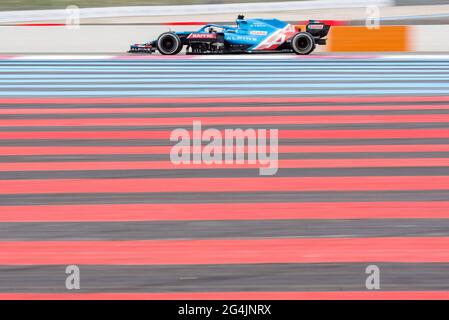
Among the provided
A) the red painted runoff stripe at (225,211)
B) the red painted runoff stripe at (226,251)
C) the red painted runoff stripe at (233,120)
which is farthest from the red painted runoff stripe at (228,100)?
the red painted runoff stripe at (226,251)

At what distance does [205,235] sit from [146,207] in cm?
85

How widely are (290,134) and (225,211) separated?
Answer: 329 cm

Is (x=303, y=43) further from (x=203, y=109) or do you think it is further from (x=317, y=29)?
(x=203, y=109)

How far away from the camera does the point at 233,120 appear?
10367mm

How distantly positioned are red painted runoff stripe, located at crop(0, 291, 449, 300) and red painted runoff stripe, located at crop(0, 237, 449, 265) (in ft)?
1.76

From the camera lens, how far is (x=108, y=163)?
321 inches

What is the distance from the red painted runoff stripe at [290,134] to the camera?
9500 millimetres

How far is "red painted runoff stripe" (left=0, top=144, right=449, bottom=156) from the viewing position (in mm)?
8664

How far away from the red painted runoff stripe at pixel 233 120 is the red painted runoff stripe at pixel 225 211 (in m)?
3.62

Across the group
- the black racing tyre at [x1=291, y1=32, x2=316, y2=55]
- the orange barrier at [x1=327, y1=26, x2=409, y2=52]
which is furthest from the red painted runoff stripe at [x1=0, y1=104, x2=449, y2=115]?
the orange barrier at [x1=327, y1=26, x2=409, y2=52]

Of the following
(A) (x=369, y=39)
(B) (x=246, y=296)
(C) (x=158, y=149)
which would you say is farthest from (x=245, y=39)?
(B) (x=246, y=296)
